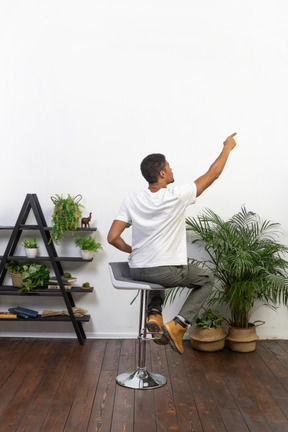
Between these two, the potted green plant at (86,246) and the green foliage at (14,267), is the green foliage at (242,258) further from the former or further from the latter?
the green foliage at (14,267)

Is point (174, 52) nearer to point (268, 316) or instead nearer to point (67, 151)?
point (67, 151)

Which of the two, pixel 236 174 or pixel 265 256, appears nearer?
pixel 265 256

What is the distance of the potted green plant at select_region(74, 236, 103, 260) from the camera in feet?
13.9

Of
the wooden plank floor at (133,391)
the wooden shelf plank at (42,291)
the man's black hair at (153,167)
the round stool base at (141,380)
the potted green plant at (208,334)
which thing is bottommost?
the wooden plank floor at (133,391)

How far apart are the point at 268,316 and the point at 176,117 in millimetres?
1867

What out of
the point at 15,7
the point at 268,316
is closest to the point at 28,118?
the point at 15,7

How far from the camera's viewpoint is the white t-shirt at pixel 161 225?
10.1ft

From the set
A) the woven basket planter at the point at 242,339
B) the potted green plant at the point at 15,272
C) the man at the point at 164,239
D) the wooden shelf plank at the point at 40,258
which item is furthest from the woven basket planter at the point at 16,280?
the woven basket planter at the point at 242,339

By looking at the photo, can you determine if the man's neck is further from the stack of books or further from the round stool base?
the stack of books

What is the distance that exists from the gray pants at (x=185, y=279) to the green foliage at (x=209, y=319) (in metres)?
0.91

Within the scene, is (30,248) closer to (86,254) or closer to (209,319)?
(86,254)

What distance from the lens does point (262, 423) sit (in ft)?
9.11

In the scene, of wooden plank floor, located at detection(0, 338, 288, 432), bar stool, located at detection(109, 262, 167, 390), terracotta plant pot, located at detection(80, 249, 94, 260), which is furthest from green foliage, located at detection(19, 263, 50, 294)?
bar stool, located at detection(109, 262, 167, 390)

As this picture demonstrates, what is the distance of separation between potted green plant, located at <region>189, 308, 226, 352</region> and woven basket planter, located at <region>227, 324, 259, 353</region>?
8 cm
